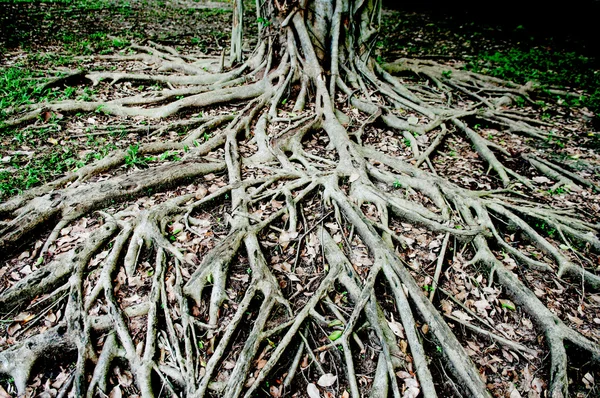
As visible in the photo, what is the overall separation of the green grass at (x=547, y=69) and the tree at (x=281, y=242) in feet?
6.89

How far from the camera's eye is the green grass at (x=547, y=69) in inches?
274

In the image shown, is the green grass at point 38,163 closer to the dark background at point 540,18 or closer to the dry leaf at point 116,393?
the dry leaf at point 116,393

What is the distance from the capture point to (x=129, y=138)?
4.74 m

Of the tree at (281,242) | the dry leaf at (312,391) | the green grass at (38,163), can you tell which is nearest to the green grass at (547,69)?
the tree at (281,242)

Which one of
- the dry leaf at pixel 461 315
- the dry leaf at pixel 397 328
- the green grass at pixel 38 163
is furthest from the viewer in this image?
the green grass at pixel 38 163

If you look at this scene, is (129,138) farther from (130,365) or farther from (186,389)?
(186,389)

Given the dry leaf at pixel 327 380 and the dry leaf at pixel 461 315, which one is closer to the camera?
the dry leaf at pixel 327 380

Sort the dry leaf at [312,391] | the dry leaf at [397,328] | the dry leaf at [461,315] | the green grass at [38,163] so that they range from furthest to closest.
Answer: the green grass at [38,163] < the dry leaf at [461,315] < the dry leaf at [397,328] < the dry leaf at [312,391]

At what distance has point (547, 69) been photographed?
8094 mm

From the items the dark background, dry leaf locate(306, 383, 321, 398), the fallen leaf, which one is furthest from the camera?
the dark background

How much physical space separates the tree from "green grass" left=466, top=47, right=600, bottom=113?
2102mm

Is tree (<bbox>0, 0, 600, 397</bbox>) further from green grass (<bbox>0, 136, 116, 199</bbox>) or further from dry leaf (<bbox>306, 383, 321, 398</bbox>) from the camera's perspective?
green grass (<bbox>0, 136, 116, 199</bbox>)

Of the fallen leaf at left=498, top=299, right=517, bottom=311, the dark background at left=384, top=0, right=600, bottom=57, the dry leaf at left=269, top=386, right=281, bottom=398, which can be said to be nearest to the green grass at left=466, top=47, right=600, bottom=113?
the dark background at left=384, top=0, right=600, bottom=57

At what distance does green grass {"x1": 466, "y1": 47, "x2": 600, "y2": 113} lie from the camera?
695cm
